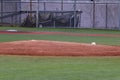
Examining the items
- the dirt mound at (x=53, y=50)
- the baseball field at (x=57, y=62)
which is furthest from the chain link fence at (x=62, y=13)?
the baseball field at (x=57, y=62)

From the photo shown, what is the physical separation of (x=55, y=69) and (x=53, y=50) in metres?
4.66

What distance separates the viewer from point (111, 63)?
12086mm

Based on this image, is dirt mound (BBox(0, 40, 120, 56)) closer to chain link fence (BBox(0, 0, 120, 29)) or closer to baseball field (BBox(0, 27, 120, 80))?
baseball field (BBox(0, 27, 120, 80))

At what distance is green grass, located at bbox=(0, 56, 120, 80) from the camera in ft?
30.0

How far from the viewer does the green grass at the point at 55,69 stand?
915cm

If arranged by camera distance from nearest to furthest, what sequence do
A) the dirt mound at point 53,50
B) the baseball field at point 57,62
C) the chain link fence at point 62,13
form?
1. the baseball field at point 57,62
2. the dirt mound at point 53,50
3. the chain link fence at point 62,13

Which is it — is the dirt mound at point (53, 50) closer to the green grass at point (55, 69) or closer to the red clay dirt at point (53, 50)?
the red clay dirt at point (53, 50)

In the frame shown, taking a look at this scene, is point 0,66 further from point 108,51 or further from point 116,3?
point 116,3

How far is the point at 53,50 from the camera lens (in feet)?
49.7

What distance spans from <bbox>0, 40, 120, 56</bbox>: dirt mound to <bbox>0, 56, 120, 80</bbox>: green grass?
4.86 ft

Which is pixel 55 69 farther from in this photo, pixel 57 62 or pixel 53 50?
pixel 53 50

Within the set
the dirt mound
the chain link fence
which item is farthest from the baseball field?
the chain link fence

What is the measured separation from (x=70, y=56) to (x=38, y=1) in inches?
1268

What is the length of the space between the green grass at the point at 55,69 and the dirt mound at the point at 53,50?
1481mm
